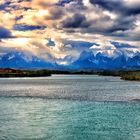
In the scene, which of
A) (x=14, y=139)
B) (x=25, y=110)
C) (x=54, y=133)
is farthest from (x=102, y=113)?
(x=14, y=139)

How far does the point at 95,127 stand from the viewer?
1508 inches

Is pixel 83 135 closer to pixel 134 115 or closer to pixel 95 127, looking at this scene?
pixel 95 127

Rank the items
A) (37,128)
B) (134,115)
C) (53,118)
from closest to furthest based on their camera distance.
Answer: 1. (37,128)
2. (53,118)
3. (134,115)

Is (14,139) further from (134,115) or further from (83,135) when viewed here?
(134,115)

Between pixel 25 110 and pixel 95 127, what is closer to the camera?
pixel 95 127

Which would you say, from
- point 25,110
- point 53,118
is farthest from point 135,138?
point 25,110

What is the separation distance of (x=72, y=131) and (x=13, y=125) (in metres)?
7.33

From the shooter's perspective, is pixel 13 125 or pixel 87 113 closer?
pixel 13 125

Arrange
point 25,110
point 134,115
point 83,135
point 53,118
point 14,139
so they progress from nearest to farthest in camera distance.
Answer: point 14,139 < point 83,135 < point 53,118 < point 134,115 < point 25,110

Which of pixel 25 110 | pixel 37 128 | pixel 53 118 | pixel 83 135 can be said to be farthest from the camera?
pixel 25 110

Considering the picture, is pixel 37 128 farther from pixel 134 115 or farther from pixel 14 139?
pixel 134 115

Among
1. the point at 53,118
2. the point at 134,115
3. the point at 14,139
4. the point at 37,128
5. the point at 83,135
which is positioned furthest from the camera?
the point at 134,115

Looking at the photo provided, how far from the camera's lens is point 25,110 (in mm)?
51531

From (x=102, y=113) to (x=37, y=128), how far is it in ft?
45.7
